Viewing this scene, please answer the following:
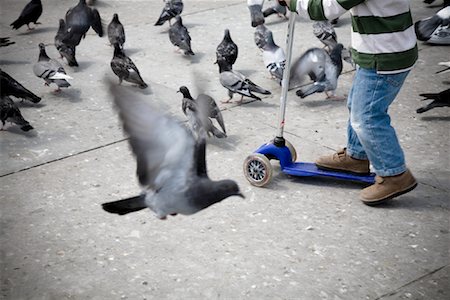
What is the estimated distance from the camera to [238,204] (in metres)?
5.01

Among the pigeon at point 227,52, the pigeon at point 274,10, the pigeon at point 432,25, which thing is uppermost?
the pigeon at point 227,52

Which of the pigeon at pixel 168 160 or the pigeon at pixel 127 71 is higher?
the pigeon at pixel 168 160

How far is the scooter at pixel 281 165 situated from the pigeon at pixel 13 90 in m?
2.70

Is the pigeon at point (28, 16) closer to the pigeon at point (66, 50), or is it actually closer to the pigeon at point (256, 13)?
the pigeon at point (66, 50)

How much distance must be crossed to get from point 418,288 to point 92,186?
100 inches

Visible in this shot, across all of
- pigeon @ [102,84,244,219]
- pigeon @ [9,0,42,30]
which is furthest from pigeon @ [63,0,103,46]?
pigeon @ [102,84,244,219]

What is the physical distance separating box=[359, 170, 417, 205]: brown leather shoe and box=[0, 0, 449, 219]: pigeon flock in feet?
4.14

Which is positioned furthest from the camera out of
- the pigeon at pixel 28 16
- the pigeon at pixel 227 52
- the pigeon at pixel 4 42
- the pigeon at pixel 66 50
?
the pigeon at pixel 28 16

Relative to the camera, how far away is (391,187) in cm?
482

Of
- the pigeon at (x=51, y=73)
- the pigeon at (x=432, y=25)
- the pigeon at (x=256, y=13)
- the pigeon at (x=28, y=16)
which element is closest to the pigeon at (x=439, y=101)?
the pigeon at (x=432, y=25)

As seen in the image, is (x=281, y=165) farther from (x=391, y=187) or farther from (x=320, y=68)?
(x=320, y=68)

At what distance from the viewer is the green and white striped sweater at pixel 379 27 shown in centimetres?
446

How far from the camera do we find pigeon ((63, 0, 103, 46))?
26.8ft

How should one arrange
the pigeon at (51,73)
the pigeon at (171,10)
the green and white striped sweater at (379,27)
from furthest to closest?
1. the pigeon at (171,10)
2. the pigeon at (51,73)
3. the green and white striped sweater at (379,27)
